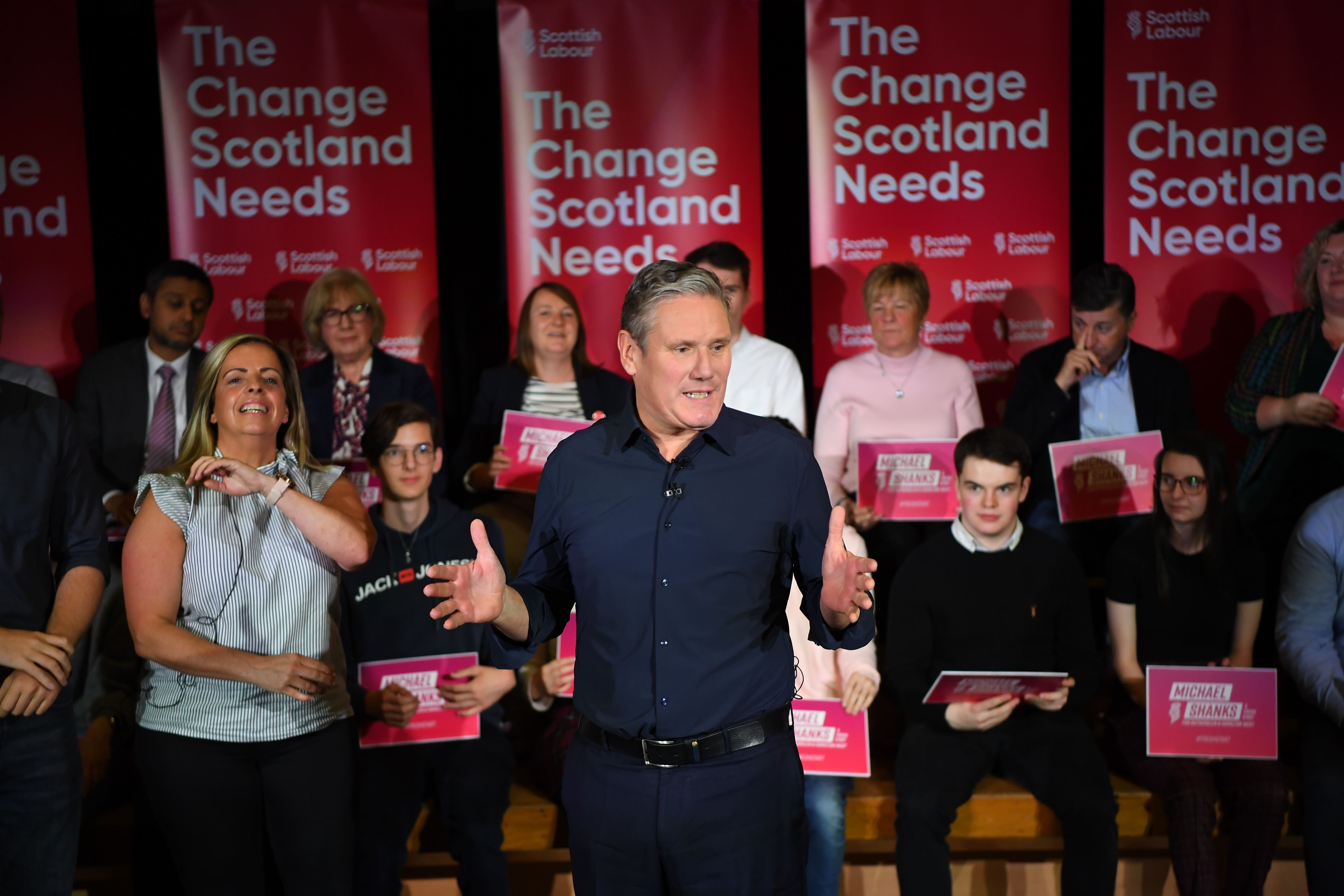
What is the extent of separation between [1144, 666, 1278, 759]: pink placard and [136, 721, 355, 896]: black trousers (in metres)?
2.31

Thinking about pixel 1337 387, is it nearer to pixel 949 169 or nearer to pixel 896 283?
pixel 896 283

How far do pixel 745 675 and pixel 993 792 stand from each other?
187 centimetres

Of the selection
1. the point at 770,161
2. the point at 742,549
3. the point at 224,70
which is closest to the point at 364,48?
the point at 224,70

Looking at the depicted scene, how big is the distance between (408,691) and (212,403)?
988 mm

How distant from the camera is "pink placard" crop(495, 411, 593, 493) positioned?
12.7 ft

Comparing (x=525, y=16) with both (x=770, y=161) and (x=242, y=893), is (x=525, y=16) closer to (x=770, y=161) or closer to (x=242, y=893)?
(x=770, y=161)

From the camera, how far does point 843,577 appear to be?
1.85m

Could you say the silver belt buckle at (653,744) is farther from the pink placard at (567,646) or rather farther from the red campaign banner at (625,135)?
the red campaign banner at (625,135)

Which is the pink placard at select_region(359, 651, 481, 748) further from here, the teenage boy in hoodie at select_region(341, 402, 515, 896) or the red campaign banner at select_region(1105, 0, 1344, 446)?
the red campaign banner at select_region(1105, 0, 1344, 446)

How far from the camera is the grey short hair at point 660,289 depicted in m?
2.00

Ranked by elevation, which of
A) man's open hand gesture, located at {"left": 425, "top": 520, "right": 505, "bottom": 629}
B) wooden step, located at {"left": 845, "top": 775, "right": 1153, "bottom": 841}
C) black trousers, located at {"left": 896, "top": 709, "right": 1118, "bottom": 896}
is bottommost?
wooden step, located at {"left": 845, "top": 775, "right": 1153, "bottom": 841}

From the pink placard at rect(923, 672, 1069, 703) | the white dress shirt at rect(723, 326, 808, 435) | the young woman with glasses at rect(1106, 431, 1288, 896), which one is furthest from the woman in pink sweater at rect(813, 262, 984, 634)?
the pink placard at rect(923, 672, 1069, 703)

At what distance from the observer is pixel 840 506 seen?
73.4 inches

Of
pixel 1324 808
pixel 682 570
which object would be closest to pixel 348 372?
pixel 682 570
